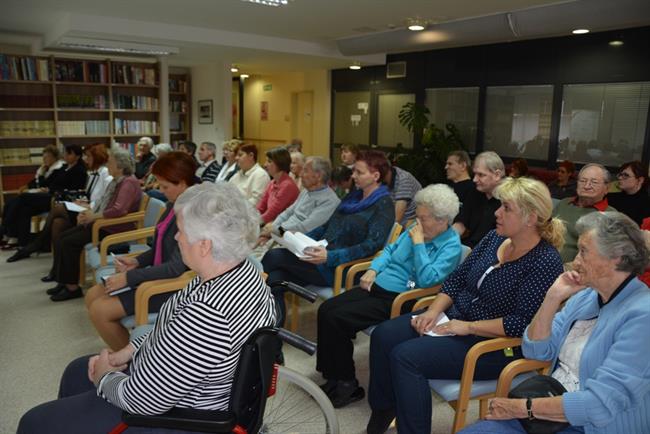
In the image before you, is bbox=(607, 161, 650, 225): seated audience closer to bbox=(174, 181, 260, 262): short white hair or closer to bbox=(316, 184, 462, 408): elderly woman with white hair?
bbox=(316, 184, 462, 408): elderly woman with white hair

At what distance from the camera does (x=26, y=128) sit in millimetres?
7164

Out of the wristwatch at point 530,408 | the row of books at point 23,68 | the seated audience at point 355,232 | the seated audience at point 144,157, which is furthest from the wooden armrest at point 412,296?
the row of books at point 23,68

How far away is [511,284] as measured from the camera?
6.92 ft

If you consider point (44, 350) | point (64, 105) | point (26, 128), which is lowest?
point (44, 350)

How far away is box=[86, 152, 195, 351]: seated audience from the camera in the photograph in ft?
8.66

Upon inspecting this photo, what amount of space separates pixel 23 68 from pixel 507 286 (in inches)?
→ 289

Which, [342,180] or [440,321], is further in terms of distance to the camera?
[342,180]

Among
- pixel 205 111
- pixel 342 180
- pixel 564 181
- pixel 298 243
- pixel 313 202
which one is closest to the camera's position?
pixel 298 243

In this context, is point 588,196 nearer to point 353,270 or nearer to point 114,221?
point 353,270

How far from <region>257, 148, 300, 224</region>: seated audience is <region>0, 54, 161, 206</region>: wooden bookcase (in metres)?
4.51

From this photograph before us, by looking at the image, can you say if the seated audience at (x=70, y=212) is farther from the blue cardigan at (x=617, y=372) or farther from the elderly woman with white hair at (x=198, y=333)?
the blue cardigan at (x=617, y=372)

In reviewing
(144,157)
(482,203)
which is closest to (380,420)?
(482,203)

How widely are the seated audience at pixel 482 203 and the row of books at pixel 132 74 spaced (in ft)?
20.2

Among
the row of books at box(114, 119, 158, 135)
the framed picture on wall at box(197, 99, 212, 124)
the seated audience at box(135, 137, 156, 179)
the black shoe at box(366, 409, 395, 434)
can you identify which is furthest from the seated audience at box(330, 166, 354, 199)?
the framed picture on wall at box(197, 99, 212, 124)
